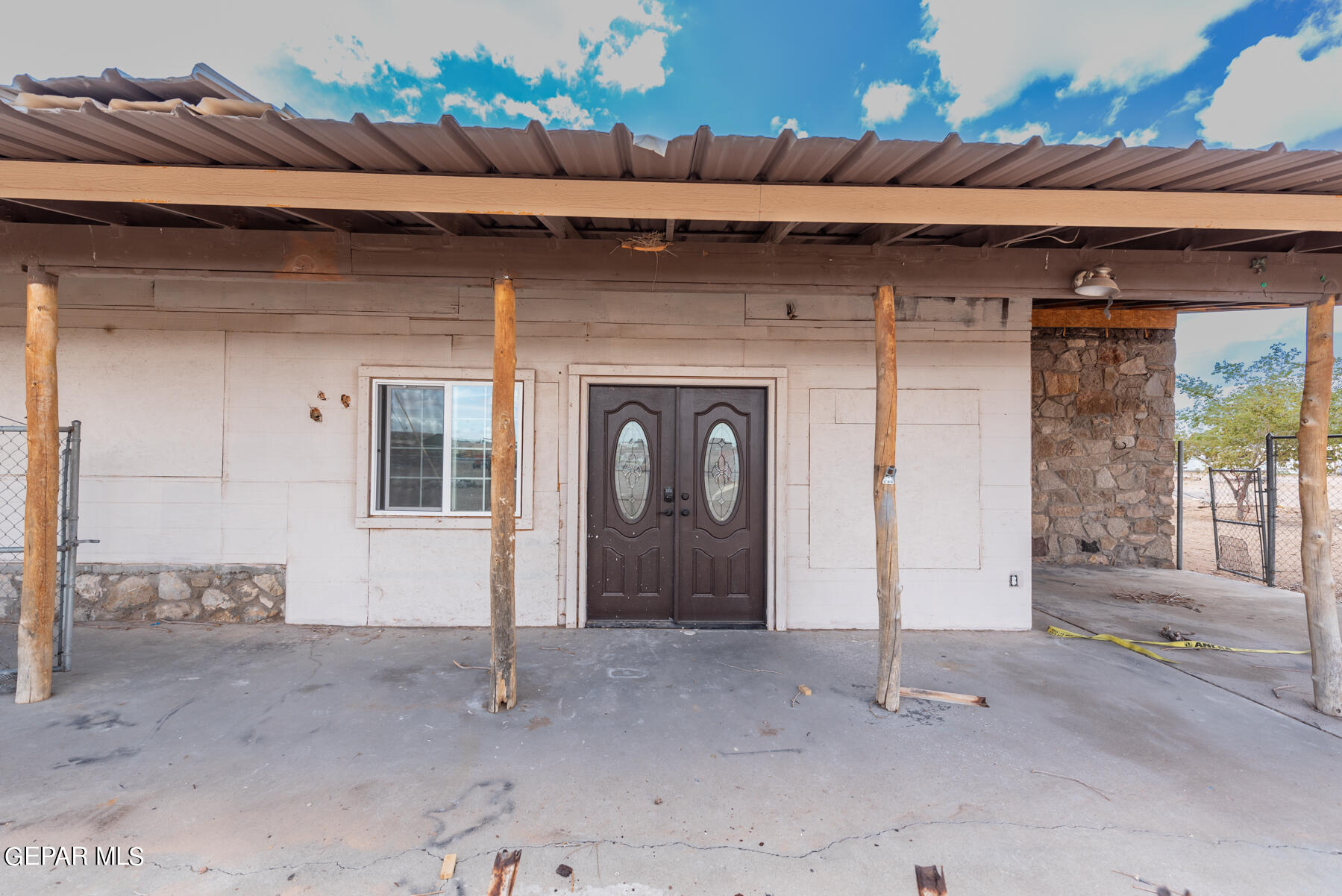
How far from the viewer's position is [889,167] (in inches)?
105

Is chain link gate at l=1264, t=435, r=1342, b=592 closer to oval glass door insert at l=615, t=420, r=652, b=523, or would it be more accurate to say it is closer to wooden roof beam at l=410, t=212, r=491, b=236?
oval glass door insert at l=615, t=420, r=652, b=523

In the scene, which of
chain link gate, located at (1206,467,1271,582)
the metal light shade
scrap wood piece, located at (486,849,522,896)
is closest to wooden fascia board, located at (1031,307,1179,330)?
chain link gate, located at (1206,467,1271,582)

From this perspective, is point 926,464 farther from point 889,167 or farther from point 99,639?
point 99,639

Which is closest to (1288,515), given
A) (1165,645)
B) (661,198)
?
(1165,645)

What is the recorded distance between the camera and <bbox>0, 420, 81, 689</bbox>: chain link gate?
3.58 metres

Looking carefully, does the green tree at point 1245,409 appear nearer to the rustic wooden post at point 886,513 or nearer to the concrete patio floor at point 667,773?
the concrete patio floor at point 667,773

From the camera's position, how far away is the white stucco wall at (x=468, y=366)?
469 cm

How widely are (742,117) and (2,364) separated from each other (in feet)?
86.4

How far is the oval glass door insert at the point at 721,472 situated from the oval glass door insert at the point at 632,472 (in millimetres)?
500

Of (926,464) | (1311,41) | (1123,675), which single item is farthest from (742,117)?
(1123,675)

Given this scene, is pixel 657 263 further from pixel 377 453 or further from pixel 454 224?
pixel 377 453

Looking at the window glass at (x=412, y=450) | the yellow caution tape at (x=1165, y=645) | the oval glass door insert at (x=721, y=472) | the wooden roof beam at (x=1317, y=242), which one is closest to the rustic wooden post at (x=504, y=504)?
the window glass at (x=412, y=450)

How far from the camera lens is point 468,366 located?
4.75m

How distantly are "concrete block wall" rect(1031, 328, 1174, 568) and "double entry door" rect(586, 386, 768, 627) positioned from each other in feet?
15.8
